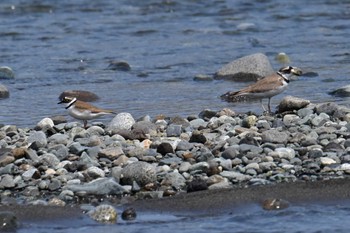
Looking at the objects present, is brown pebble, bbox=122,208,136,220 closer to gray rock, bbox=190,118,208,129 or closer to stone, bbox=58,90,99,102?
gray rock, bbox=190,118,208,129

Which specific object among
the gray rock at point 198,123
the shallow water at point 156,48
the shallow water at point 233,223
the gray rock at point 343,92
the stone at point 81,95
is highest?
the gray rock at point 198,123

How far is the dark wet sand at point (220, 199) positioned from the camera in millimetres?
8977

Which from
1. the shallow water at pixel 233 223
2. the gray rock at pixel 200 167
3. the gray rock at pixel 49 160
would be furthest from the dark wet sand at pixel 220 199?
the gray rock at pixel 49 160

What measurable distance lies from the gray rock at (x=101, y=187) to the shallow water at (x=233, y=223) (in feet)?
1.84

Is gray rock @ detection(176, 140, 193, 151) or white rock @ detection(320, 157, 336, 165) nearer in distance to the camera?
white rock @ detection(320, 157, 336, 165)

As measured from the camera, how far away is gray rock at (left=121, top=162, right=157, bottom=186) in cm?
961

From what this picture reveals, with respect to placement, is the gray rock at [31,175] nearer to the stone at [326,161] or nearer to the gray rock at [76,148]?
the gray rock at [76,148]

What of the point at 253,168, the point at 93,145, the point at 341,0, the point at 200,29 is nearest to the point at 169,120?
the point at 93,145

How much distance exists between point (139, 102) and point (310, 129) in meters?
4.22

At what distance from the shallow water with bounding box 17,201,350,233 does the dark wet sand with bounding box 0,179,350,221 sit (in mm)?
114

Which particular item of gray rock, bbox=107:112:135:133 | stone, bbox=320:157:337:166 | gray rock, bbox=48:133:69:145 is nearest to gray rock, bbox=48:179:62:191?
gray rock, bbox=48:133:69:145

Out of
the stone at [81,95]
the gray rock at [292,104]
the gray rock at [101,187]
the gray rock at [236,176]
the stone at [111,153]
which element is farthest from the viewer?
the stone at [81,95]

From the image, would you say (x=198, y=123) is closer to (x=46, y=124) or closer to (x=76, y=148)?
(x=46, y=124)

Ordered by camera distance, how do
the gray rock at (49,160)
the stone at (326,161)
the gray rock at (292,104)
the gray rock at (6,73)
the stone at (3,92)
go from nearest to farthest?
the stone at (326,161), the gray rock at (49,160), the gray rock at (292,104), the stone at (3,92), the gray rock at (6,73)
